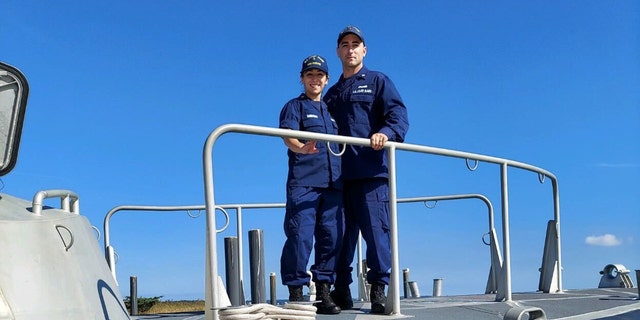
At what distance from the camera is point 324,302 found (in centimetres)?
429

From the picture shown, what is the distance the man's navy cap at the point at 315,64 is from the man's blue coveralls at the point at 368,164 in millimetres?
254

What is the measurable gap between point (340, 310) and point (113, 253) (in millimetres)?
2648

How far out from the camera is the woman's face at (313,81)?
4.52m

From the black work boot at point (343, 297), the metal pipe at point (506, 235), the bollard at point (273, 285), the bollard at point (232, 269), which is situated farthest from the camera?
the bollard at point (273, 285)

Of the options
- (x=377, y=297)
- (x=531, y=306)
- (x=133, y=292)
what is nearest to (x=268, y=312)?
(x=377, y=297)

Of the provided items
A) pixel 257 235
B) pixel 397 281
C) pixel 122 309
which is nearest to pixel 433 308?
pixel 397 281

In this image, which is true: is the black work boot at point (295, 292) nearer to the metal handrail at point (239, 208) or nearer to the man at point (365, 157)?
the man at point (365, 157)

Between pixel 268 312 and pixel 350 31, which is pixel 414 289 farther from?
pixel 268 312

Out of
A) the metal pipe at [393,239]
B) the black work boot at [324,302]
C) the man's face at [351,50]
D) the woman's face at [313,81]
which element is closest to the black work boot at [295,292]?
the black work boot at [324,302]

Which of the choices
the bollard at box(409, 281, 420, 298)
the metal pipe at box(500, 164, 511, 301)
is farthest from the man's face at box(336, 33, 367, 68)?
the bollard at box(409, 281, 420, 298)

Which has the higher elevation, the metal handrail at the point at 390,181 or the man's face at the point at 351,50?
the man's face at the point at 351,50

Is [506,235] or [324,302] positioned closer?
[324,302]

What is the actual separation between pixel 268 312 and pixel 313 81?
1661 mm

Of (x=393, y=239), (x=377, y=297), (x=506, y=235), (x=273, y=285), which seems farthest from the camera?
(x=273, y=285)
